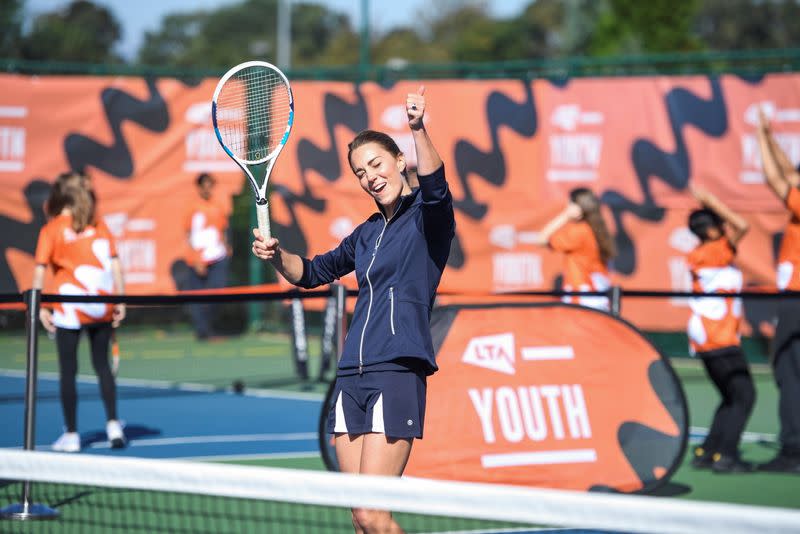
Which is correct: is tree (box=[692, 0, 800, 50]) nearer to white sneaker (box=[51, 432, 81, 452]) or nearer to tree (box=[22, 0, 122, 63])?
tree (box=[22, 0, 122, 63])

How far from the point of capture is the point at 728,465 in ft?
23.9

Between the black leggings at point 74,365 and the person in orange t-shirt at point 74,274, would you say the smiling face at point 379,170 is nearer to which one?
the person in orange t-shirt at point 74,274

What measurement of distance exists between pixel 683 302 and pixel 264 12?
9231 cm

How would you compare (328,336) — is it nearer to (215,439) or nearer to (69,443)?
(215,439)

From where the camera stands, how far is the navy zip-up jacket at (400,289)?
12.8 feet

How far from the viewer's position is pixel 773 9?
197 feet

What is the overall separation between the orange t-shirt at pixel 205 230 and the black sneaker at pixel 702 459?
8.09 meters

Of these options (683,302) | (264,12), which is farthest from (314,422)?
(264,12)

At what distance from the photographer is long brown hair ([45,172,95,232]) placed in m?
7.79

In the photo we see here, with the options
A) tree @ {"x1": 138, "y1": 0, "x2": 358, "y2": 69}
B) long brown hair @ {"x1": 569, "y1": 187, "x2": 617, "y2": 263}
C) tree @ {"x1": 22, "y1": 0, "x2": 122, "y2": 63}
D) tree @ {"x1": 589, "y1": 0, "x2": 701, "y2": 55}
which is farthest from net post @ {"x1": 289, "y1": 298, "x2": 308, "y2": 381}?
tree @ {"x1": 138, "y1": 0, "x2": 358, "y2": 69}

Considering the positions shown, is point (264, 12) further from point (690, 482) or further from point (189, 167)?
point (690, 482)

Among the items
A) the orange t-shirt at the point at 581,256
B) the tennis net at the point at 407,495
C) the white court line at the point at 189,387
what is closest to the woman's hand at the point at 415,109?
the tennis net at the point at 407,495

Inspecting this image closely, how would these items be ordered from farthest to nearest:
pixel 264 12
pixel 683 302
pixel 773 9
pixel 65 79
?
pixel 264 12 → pixel 773 9 → pixel 65 79 → pixel 683 302

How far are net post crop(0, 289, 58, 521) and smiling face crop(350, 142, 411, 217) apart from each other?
8.70ft
